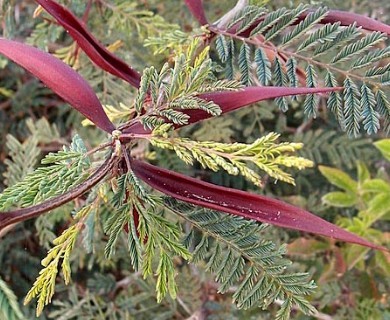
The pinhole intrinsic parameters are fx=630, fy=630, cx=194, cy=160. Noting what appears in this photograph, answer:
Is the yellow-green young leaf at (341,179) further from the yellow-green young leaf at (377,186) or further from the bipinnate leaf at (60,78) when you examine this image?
the bipinnate leaf at (60,78)

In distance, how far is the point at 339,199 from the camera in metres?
1.01

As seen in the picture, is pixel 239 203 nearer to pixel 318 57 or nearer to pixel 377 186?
pixel 318 57

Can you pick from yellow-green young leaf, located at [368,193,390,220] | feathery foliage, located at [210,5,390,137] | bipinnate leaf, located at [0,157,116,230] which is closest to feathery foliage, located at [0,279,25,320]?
bipinnate leaf, located at [0,157,116,230]

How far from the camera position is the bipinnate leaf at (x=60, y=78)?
1.67 feet

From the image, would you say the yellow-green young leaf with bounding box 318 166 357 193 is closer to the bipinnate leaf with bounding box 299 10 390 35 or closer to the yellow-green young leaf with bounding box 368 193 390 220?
the yellow-green young leaf with bounding box 368 193 390 220

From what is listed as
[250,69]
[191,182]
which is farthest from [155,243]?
[250,69]

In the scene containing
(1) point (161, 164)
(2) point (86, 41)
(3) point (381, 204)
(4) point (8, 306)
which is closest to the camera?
(4) point (8, 306)

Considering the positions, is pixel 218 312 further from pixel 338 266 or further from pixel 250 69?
pixel 250 69

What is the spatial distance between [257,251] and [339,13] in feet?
0.85

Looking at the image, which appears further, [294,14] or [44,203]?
[294,14]

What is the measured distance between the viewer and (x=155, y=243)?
1.65 ft

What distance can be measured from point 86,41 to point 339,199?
1.88 feet

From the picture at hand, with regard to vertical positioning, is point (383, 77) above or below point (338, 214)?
above

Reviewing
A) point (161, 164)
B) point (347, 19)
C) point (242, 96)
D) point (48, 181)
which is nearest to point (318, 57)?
point (347, 19)
